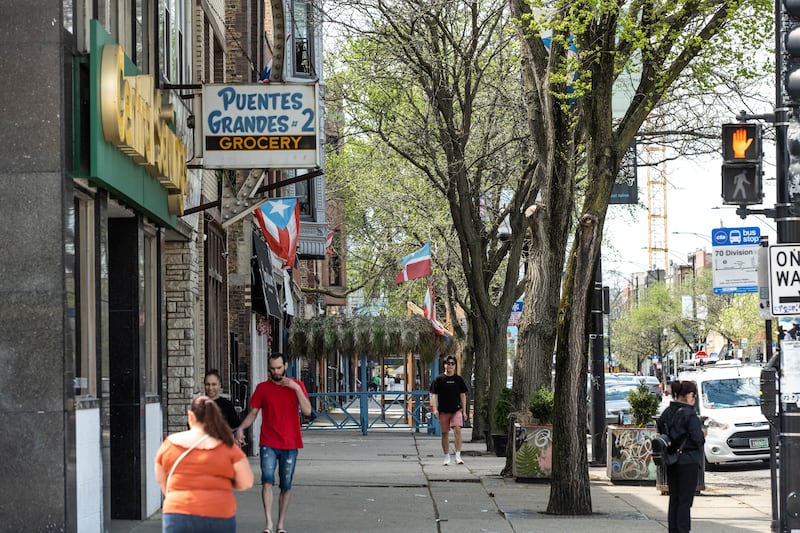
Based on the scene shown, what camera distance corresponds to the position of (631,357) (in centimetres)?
13562

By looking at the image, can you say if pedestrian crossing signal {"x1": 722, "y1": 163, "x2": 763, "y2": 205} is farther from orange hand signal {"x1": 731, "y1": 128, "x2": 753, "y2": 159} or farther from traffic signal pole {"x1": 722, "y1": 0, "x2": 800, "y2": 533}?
traffic signal pole {"x1": 722, "y1": 0, "x2": 800, "y2": 533}

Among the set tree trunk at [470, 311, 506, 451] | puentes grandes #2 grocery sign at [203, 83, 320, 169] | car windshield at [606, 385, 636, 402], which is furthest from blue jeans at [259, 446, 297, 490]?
car windshield at [606, 385, 636, 402]

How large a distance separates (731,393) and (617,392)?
10163mm

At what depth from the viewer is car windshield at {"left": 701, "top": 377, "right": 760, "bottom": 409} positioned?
24.5 metres

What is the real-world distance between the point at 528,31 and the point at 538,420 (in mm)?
6778

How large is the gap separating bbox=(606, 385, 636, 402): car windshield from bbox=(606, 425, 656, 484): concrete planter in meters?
14.7

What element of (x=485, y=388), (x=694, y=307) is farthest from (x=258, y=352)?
(x=694, y=307)

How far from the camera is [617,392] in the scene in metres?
35.1

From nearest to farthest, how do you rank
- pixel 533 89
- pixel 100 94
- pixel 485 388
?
pixel 100 94, pixel 533 89, pixel 485 388

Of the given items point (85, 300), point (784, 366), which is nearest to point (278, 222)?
point (85, 300)

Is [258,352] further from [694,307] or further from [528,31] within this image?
[694,307]

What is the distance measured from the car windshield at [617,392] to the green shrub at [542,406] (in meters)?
14.3

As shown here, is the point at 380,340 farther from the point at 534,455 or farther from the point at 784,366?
the point at 784,366

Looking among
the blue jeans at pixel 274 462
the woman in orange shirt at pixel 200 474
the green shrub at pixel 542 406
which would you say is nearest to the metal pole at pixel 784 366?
the blue jeans at pixel 274 462
